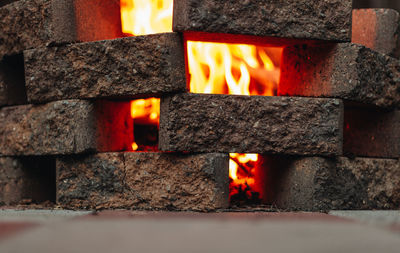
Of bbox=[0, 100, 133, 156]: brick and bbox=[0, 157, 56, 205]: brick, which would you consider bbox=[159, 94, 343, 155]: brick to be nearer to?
bbox=[0, 100, 133, 156]: brick

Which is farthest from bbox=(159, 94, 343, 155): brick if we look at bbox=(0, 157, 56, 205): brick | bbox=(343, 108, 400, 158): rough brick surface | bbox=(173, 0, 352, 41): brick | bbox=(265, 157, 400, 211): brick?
bbox=(0, 157, 56, 205): brick

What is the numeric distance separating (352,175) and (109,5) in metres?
1.89

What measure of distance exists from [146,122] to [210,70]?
61 cm

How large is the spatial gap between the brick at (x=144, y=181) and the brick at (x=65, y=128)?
0.11 m

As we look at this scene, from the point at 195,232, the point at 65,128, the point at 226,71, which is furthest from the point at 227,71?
the point at 195,232

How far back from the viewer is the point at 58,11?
2969mm

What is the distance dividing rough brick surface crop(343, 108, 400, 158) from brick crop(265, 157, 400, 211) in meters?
0.16

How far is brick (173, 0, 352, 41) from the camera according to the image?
269 centimetres

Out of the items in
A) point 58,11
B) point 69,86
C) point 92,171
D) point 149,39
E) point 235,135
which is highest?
point 58,11

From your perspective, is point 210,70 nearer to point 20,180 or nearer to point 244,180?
point 244,180

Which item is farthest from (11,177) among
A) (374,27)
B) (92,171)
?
(374,27)

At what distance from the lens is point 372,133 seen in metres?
3.38

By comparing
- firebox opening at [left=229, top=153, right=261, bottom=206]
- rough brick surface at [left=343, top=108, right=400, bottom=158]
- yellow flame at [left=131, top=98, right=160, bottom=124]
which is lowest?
firebox opening at [left=229, top=153, right=261, bottom=206]

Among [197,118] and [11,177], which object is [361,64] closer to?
[197,118]
